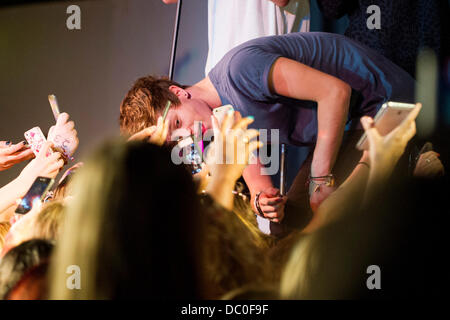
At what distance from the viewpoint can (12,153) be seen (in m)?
1.54

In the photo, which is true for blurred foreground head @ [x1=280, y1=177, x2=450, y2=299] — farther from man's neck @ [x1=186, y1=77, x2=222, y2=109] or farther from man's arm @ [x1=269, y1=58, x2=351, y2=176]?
man's neck @ [x1=186, y1=77, x2=222, y2=109]

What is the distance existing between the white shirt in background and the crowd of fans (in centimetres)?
65

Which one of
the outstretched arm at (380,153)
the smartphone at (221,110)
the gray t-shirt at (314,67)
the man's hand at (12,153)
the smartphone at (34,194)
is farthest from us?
the man's hand at (12,153)

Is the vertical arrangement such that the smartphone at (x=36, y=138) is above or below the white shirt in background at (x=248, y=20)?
below

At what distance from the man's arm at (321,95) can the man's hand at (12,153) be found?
990 millimetres

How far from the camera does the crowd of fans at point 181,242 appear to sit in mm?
687

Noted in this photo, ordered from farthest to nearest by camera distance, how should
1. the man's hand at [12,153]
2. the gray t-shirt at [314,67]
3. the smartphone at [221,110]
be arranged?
the man's hand at [12,153], the smartphone at [221,110], the gray t-shirt at [314,67]

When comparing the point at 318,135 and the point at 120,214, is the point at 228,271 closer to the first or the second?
the point at 120,214

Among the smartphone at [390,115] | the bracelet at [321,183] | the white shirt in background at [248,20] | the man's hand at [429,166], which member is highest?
the white shirt in background at [248,20]

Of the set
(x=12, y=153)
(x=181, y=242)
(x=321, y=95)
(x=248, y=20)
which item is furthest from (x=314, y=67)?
(x=12, y=153)

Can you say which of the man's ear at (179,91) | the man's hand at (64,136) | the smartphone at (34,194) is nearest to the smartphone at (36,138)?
the man's hand at (64,136)

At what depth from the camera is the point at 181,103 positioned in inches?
57.4

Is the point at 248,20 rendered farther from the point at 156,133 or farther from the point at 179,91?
the point at 156,133

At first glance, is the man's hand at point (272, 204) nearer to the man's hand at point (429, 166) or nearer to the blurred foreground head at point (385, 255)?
the man's hand at point (429, 166)
